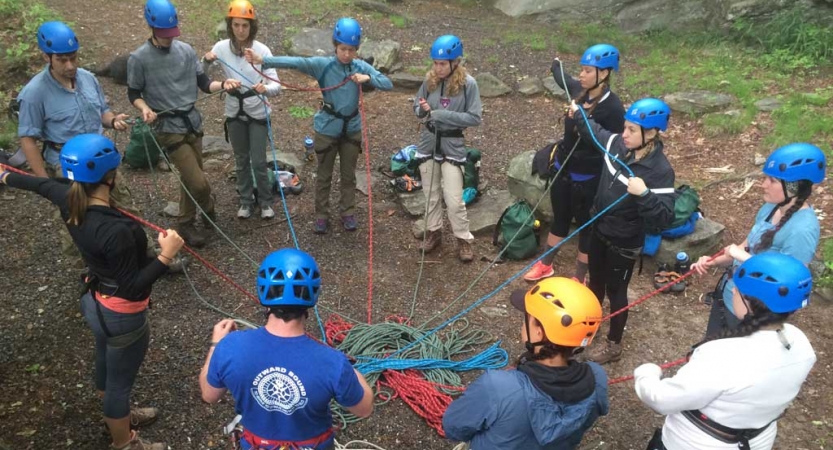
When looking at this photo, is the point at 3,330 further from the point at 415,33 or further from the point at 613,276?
the point at 415,33

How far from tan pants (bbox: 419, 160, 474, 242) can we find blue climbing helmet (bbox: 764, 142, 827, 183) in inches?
109

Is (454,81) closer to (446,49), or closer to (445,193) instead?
(446,49)

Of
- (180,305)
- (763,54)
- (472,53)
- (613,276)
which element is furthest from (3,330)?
(763,54)

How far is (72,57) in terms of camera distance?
420 centimetres

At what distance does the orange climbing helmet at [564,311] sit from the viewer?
2.24 meters

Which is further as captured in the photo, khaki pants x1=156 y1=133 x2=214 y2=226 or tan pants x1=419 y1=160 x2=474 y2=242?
tan pants x1=419 y1=160 x2=474 y2=242

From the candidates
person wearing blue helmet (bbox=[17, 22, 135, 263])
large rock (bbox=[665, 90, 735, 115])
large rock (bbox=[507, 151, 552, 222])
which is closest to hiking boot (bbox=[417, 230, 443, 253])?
large rock (bbox=[507, 151, 552, 222])

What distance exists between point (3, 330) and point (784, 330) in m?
5.15

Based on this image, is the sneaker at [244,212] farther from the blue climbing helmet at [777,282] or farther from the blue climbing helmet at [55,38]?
the blue climbing helmet at [777,282]

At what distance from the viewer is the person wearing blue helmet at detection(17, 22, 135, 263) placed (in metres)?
4.09

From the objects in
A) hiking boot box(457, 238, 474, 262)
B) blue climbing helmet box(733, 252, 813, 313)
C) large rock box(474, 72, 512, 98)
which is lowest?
large rock box(474, 72, 512, 98)

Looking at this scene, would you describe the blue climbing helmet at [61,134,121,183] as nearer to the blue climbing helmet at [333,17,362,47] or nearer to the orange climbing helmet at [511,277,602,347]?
the orange climbing helmet at [511,277,602,347]

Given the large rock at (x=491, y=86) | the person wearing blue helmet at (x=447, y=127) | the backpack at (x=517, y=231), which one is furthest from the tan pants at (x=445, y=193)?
the large rock at (x=491, y=86)

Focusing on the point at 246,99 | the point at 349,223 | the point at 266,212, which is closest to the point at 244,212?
the point at 266,212
